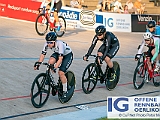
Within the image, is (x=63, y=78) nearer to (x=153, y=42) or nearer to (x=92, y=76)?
(x=92, y=76)

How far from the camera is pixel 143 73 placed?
9773 millimetres

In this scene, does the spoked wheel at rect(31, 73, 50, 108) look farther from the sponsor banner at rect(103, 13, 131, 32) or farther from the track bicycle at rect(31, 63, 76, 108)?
the sponsor banner at rect(103, 13, 131, 32)

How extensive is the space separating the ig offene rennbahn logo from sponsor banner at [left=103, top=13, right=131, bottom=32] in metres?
0.64

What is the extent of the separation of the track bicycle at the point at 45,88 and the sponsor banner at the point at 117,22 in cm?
1165

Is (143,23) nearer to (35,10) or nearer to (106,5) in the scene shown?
(106,5)

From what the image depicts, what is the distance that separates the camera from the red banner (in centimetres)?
1902

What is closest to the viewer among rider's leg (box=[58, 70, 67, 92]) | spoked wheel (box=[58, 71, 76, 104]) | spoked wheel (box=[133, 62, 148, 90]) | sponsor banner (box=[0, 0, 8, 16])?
rider's leg (box=[58, 70, 67, 92])

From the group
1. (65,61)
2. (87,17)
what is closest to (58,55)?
(65,61)

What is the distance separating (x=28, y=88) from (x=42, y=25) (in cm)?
735

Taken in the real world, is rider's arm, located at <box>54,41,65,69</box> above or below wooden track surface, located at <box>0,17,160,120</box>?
above

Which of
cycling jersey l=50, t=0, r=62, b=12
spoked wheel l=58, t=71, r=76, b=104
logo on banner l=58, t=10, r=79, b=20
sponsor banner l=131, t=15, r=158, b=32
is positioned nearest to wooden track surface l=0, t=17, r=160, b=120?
spoked wheel l=58, t=71, r=76, b=104

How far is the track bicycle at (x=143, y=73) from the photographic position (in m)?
9.66

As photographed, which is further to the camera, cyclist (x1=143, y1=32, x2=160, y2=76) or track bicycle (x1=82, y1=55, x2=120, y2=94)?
cyclist (x1=143, y1=32, x2=160, y2=76)

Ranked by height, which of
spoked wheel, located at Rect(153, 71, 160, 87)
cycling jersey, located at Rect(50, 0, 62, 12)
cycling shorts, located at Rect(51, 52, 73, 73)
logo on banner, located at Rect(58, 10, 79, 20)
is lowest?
spoked wheel, located at Rect(153, 71, 160, 87)
